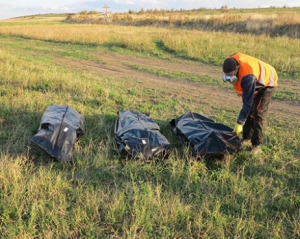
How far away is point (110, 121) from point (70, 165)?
67.6 inches

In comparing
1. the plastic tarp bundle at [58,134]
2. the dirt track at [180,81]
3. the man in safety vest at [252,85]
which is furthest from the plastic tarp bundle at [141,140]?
the dirt track at [180,81]

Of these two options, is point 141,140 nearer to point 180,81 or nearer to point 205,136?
point 205,136

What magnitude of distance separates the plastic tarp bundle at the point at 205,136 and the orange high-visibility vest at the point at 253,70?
70cm

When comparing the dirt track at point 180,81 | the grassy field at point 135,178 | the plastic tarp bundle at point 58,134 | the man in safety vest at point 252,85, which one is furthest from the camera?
the dirt track at point 180,81

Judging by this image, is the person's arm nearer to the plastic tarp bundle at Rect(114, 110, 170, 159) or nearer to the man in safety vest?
the man in safety vest

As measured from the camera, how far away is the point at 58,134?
402 cm

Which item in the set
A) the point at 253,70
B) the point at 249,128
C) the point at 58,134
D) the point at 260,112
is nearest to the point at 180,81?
the point at 249,128

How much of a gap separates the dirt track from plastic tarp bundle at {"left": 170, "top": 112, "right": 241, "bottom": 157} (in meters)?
2.08

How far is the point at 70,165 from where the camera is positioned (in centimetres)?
380

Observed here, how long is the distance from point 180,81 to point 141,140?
519 cm

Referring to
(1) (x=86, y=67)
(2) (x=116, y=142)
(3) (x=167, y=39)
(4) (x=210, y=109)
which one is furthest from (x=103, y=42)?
(2) (x=116, y=142)

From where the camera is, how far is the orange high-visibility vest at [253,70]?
397cm

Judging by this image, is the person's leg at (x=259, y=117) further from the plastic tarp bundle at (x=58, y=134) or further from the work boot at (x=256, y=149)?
the plastic tarp bundle at (x=58, y=134)

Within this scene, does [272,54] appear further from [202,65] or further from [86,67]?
[86,67]
